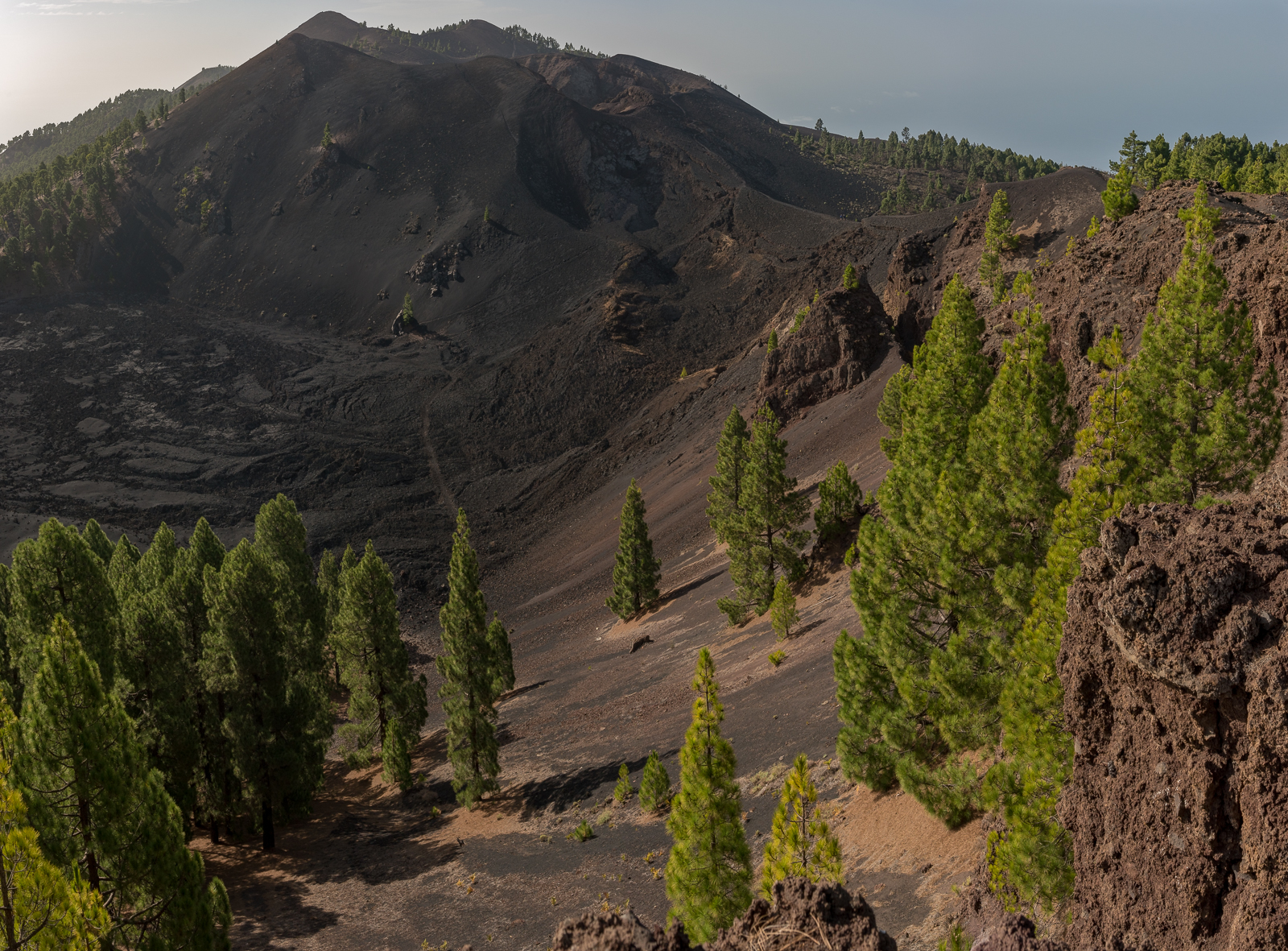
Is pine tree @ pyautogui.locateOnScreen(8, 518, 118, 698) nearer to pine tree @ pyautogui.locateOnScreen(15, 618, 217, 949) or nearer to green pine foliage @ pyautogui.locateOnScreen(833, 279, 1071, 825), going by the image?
pine tree @ pyautogui.locateOnScreen(15, 618, 217, 949)

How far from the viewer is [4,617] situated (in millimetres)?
30234

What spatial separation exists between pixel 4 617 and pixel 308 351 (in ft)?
262

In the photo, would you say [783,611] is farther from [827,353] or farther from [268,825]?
[827,353]

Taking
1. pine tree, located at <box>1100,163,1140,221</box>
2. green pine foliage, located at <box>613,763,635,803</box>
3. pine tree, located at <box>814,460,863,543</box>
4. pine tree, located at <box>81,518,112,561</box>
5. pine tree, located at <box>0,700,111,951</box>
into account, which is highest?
pine tree, located at <box>1100,163,1140,221</box>

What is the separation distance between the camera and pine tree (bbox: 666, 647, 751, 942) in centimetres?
1606

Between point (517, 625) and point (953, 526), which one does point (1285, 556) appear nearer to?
point (953, 526)

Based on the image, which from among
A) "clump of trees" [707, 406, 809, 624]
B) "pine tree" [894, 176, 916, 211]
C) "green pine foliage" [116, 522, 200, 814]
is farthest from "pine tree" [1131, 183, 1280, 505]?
"pine tree" [894, 176, 916, 211]

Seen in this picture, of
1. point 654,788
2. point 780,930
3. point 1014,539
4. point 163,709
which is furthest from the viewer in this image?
point 163,709

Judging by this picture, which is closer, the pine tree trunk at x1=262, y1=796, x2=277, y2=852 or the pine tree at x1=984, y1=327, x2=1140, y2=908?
the pine tree at x1=984, y1=327, x2=1140, y2=908

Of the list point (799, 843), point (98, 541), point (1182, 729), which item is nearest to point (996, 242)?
point (799, 843)

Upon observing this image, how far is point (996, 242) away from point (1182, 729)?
229 ft

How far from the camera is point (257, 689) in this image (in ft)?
96.6

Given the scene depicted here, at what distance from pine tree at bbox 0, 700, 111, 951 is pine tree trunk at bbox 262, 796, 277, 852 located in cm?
1990

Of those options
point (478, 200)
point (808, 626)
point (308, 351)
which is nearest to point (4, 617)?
point (808, 626)
